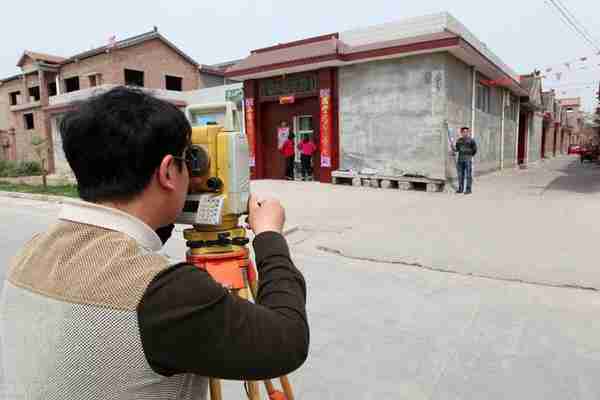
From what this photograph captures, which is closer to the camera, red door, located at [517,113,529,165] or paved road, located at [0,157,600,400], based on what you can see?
paved road, located at [0,157,600,400]

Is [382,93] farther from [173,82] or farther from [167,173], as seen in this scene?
[173,82]

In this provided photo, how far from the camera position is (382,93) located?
1116cm

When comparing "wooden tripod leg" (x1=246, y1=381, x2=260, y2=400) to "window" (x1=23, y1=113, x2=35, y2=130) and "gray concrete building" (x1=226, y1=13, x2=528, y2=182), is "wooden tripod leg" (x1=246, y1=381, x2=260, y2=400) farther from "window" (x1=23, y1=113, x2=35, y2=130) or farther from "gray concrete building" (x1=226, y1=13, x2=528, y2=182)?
"window" (x1=23, y1=113, x2=35, y2=130)

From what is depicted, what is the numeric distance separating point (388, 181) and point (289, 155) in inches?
134

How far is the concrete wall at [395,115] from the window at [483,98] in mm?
3594

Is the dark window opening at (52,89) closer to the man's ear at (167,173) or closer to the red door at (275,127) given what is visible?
the red door at (275,127)

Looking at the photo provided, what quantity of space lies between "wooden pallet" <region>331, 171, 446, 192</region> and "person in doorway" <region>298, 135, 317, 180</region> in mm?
1103

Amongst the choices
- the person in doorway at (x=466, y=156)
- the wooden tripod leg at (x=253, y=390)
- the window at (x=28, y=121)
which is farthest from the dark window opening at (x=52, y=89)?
the wooden tripod leg at (x=253, y=390)

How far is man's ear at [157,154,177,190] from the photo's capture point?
1.03m

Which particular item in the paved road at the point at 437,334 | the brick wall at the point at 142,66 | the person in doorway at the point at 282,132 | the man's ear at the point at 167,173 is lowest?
the paved road at the point at 437,334

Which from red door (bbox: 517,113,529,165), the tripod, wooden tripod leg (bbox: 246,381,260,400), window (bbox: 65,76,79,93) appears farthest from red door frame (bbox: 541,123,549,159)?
wooden tripod leg (bbox: 246,381,260,400)

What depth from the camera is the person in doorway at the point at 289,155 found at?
13008mm

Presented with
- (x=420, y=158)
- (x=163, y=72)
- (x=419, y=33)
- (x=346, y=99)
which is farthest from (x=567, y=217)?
(x=163, y=72)

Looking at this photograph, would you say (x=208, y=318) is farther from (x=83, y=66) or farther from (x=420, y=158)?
(x=83, y=66)
